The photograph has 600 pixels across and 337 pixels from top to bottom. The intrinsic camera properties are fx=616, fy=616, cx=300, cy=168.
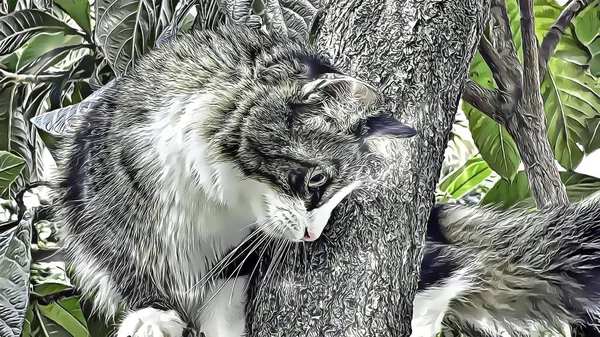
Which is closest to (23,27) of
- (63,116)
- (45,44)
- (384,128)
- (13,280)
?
(45,44)

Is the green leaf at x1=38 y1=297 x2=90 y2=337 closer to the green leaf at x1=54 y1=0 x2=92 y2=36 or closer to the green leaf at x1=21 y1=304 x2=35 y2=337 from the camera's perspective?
the green leaf at x1=21 y1=304 x2=35 y2=337

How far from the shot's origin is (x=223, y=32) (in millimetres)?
917

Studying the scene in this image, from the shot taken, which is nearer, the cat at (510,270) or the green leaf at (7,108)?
the cat at (510,270)

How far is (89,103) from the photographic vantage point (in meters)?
0.96

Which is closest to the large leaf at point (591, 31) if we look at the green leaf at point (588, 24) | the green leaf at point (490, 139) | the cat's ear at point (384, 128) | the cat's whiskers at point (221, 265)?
the green leaf at point (588, 24)

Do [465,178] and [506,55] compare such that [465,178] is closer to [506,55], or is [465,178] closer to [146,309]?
[506,55]

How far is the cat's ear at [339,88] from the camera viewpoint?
2.55 feet

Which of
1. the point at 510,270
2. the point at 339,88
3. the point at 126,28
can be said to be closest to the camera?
the point at 339,88

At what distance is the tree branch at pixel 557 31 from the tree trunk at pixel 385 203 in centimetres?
14

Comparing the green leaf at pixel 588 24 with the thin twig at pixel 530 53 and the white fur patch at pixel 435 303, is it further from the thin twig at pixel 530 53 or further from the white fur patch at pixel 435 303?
the white fur patch at pixel 435 303

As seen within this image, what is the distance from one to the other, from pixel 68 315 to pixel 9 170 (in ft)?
0.85

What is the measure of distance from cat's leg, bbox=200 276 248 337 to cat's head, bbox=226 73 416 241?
13 cm

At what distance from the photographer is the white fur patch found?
89 cm

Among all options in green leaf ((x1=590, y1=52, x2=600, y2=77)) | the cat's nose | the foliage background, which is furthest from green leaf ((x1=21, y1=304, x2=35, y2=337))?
green leaf ((x1=590, y1=52, x2=600, y2=77))
